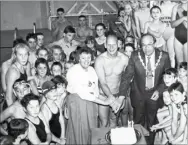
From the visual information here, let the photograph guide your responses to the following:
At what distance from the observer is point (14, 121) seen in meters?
2.47

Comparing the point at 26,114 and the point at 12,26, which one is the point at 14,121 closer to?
the point at 26,114

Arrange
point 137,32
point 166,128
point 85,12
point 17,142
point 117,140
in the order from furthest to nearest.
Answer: point 85,12, point 137,32, point 166,128, point 17,142, point 117,140

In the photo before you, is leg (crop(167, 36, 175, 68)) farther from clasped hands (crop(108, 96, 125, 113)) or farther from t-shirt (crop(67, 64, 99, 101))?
t-shirt (crop(67, 64, 99, 101))

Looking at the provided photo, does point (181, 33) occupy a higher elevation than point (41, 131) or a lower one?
higher

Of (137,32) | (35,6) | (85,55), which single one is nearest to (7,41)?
(35,6)

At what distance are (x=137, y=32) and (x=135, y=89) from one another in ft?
6.34

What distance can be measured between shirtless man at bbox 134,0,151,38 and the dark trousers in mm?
1858

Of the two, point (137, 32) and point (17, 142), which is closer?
point (17, 142)

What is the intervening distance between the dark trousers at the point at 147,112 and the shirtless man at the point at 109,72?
0.35 meters

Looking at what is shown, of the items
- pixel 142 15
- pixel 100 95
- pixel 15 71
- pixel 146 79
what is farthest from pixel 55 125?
pixel 142 15

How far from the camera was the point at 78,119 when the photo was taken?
3039mm

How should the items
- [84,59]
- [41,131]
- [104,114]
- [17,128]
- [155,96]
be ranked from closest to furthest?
[17,128], [41,131], [84,59], [155,96], [104,114]

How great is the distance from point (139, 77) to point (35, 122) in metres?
1.36

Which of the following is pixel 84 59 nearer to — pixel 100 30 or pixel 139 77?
pixel 139 77
